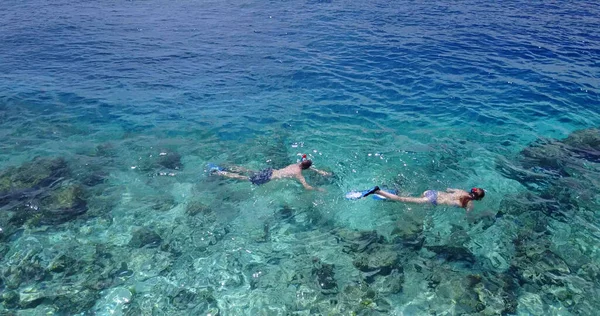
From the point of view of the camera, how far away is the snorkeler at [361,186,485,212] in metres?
11.2

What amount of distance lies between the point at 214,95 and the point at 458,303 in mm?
14851

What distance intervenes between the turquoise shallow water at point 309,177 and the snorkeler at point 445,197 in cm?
26

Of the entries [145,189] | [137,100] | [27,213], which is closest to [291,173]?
[145,189]

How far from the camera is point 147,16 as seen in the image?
3366cm

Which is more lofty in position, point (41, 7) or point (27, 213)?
point (41, 7)

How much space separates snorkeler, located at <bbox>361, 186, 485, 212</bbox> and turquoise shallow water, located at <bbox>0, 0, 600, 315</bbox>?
0.84 feet

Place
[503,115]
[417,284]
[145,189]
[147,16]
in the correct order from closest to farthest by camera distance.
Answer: [417,284]
[145,189]
[503,115]
[147,16]

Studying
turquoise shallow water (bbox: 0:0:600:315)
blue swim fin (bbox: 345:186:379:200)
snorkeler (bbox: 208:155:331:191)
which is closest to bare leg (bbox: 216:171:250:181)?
snorkeler (bbox: 208:155:331:191)

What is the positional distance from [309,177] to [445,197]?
4451 mm

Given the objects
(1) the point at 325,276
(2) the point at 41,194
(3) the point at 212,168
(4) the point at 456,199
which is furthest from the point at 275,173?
(2) the point at 41,194

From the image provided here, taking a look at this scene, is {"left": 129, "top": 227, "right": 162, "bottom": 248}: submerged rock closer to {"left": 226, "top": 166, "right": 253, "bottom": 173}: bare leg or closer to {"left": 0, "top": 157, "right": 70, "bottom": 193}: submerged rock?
{"left": 226, "top": 166, "right": 253, "bottom": 173}: bare leg

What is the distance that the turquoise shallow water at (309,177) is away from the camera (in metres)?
9.00

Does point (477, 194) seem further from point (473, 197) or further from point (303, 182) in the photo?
point (303, 182)

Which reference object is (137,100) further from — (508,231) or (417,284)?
(508,231)
